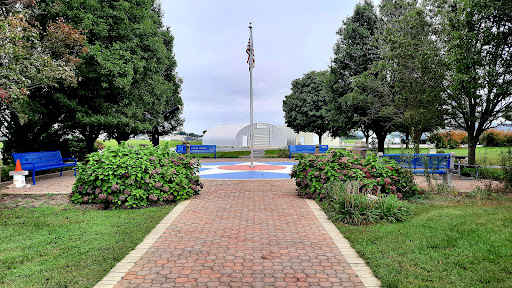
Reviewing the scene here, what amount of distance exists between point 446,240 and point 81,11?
1459 centimetres

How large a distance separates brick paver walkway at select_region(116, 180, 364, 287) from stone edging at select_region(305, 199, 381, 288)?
0.26ft

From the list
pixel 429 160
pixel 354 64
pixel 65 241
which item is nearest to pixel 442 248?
pixel 65 241

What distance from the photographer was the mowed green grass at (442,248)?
151 inches

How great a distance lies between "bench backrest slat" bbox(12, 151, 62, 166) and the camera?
467 inches

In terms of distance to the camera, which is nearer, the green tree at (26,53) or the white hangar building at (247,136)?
the green tree at (26,53)

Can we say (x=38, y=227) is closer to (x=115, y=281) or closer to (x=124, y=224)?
(x=124, y=224)

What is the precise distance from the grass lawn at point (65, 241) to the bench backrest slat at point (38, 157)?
474cm

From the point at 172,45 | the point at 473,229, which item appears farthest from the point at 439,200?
the point at 172,45

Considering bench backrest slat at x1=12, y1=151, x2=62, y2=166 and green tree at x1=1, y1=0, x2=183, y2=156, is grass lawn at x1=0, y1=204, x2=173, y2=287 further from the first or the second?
green tree at x1=1, y1=0, x2=183, y2=156

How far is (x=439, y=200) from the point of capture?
841cm

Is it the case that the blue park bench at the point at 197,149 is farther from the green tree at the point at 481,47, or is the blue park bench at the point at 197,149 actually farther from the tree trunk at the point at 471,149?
the green tree at the point at 481,47

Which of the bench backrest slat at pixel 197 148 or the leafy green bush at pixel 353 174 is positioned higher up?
the bench backrest slat at pixel 197 148

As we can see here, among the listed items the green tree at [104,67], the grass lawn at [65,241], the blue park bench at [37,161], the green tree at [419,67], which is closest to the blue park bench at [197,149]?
the green tree at [104,67]

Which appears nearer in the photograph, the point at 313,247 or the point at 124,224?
the point at 313,247
